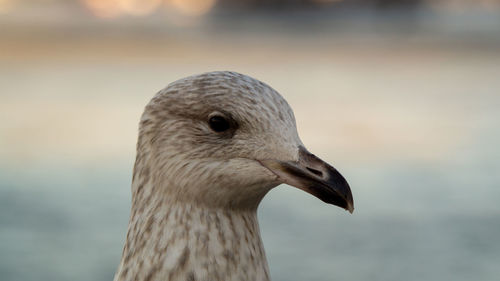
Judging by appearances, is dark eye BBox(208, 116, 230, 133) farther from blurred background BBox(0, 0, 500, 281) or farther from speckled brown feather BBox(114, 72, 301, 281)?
blurred background BBox(0, 0, 500, 281)

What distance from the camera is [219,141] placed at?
2.29m

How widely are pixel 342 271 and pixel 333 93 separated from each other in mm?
5785

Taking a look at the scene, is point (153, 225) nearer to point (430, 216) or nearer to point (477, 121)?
point (430, 216)

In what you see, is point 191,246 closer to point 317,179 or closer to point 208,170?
point 208,170

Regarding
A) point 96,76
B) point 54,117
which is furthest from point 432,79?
point 54,117

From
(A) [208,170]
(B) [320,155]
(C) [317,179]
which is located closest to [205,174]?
(A) [208,170]

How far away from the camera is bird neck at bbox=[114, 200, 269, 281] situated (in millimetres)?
2266

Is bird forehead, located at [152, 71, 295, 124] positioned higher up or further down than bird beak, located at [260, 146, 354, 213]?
higher up

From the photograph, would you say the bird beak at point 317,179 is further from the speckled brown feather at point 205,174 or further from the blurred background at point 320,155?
the blurred background at point 320,155

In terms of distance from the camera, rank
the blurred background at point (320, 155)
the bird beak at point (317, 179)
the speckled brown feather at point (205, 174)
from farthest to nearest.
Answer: the blurred background at point (320, 155) → the speckled brown feather at point (205, 174) → the bird beak at point (317, 179)

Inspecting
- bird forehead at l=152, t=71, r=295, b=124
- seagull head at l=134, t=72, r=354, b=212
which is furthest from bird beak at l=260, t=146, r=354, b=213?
bird forehead at l=152, t=71, r=295, b=124

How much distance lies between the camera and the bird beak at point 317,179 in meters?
2.16

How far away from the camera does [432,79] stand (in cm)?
1380

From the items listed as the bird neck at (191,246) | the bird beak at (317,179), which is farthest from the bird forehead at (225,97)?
the bird neck at (191,246)
